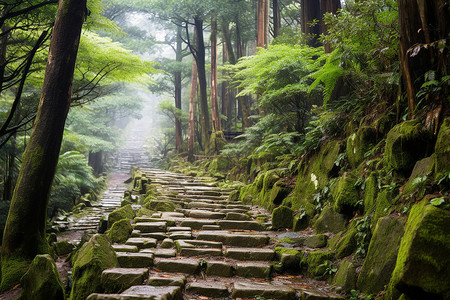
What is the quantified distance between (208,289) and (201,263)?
660 millimetres

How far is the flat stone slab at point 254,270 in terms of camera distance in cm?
385

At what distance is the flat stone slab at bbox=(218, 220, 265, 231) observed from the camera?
5723mm

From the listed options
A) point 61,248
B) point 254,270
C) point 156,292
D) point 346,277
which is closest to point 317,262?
point 346,277

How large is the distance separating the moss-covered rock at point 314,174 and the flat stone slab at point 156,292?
3030mm

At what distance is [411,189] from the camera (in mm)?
3082

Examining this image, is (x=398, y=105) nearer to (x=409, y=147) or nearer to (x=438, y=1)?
(x=409, y=147)

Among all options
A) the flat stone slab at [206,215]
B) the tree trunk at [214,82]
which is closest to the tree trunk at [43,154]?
the flat stone slab at [206,215]

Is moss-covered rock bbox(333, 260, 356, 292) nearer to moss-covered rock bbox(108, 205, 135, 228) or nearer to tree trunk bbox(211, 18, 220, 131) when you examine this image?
moss-covered rock bbox(108, 205, 135, 228)

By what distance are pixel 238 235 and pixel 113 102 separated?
2295cm

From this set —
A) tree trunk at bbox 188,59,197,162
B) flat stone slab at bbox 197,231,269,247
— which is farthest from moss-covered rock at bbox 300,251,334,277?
tree trunk at bbox 188,59,197,162

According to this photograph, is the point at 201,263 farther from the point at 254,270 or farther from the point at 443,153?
the point at 443,153

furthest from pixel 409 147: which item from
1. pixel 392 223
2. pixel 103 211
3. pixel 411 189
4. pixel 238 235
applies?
pixel 103 211

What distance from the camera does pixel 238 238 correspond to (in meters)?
4.88

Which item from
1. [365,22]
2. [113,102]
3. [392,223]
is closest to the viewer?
[392,223]
